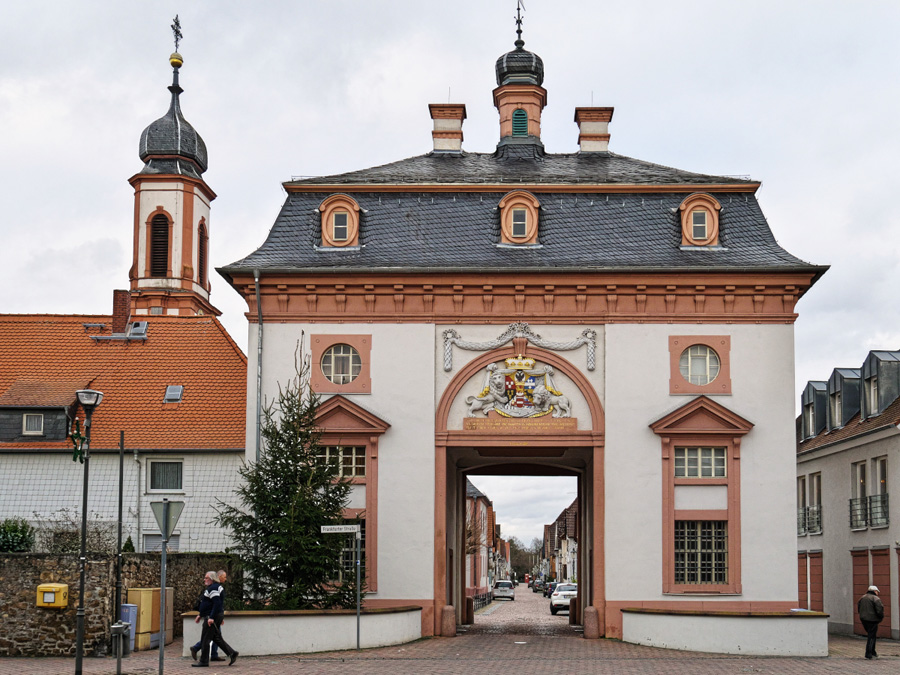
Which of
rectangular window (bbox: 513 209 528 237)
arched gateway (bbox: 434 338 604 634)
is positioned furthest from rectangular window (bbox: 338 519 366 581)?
rectangular window (bbox: 513 209 528 237)

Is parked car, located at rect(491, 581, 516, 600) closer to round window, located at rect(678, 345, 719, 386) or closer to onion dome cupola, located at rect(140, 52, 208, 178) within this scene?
onion dome cupola, located at rect(140, 52, 208, 178)

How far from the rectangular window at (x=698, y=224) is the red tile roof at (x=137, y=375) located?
1331 centimetres

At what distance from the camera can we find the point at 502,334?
29688 millimetres

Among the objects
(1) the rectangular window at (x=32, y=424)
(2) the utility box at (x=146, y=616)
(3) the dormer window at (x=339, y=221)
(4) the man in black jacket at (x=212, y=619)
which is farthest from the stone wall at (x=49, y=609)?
(1) the rectangular window at (x=32, y=424)

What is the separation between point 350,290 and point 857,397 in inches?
686

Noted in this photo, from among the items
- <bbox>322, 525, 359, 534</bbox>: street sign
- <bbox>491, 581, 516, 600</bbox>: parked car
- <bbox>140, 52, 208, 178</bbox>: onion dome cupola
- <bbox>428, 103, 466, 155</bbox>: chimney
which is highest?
<bbox>140, 52, 208, 178</bbox>: onion dome cupola

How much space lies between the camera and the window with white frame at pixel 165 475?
3494 centimetres

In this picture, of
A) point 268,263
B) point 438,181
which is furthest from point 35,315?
point 438,181

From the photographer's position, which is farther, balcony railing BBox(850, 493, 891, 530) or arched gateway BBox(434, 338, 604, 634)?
balcony railing BBox(850, 493, 891, 530)

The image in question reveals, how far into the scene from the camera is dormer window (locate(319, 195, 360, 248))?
100 ft

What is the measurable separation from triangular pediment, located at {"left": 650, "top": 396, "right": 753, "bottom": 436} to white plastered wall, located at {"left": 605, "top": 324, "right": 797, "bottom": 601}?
0.80ft

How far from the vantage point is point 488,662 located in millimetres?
23266

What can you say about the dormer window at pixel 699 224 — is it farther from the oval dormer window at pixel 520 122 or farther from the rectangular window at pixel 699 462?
the oval dormer window at pixel 520 122

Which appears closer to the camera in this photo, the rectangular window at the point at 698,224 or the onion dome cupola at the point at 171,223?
the rectangular window at the point at 698,224
